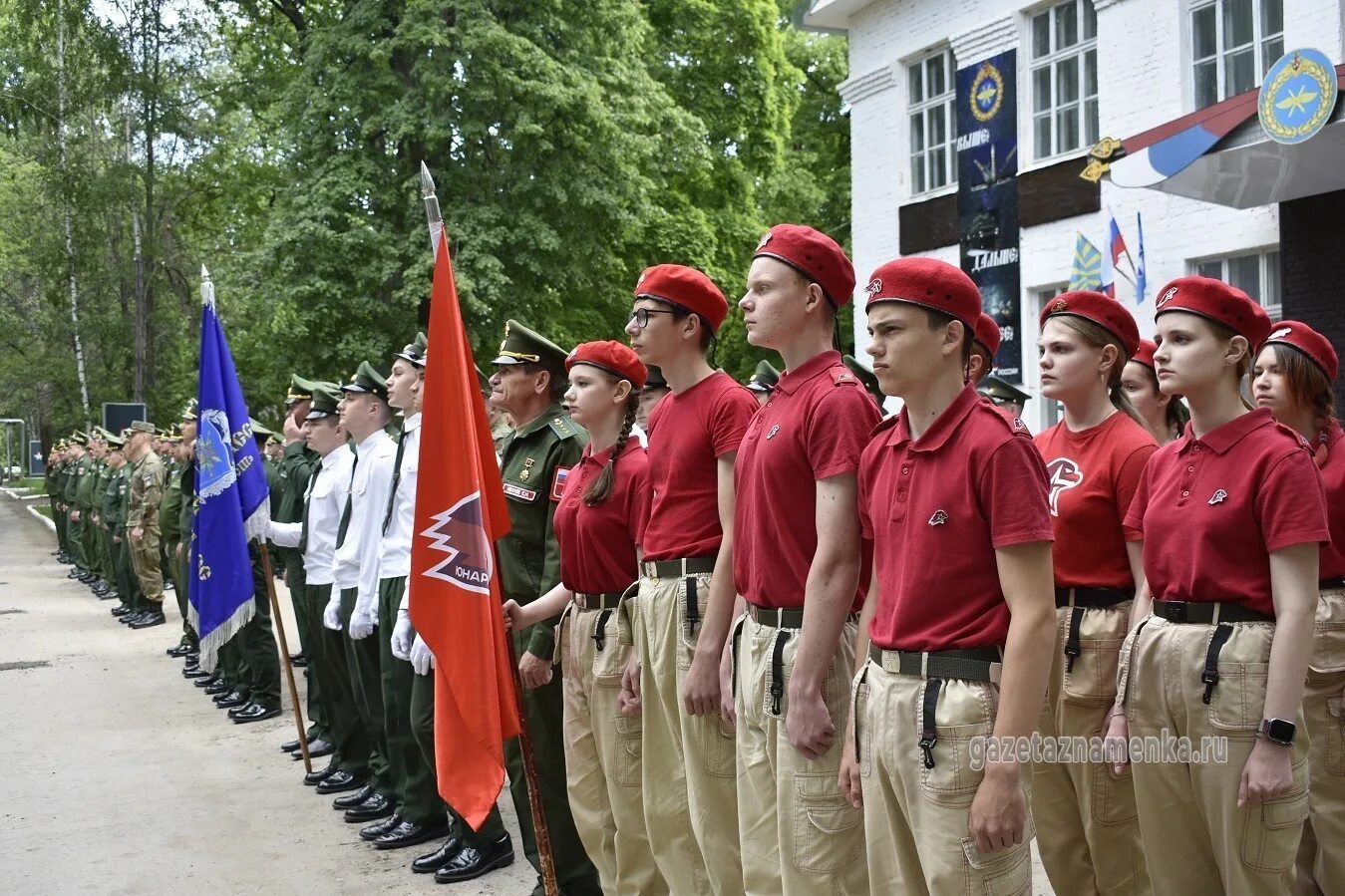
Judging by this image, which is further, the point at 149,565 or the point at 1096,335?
the point at 149,565

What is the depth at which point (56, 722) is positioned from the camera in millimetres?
10477

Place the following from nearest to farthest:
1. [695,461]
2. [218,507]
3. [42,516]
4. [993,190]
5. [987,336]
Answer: [695,461]
[987,336]
[218,507]
[993,190]
[42,516]

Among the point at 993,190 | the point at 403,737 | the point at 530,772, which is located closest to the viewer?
the point at 530,772

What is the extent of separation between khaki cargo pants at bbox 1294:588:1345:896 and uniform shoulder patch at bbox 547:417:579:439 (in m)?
2.94

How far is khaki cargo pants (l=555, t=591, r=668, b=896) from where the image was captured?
498 centimetres

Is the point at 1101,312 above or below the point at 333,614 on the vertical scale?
above

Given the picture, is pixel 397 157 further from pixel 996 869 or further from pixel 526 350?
pixel 996 869

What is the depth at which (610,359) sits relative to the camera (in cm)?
519

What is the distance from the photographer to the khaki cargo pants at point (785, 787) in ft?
11.6

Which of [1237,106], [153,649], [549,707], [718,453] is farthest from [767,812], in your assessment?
[153,649]

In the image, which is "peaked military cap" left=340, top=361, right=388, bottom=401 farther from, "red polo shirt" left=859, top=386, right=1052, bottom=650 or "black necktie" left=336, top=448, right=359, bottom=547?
"red polo shirt" left=859, top=386, right=1052, bottom=650

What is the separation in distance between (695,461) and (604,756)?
127cm

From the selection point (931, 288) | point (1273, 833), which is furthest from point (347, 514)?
point (1273, 833)

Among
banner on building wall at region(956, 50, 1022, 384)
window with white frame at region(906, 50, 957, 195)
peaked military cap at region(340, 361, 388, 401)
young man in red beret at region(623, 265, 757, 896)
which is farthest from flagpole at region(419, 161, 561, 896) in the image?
window with white frame at region(906, 50, 957, 195)
